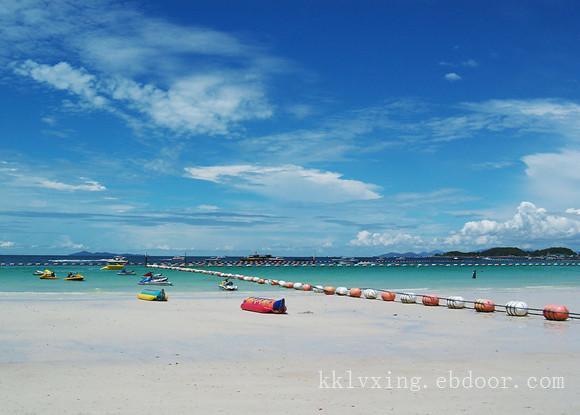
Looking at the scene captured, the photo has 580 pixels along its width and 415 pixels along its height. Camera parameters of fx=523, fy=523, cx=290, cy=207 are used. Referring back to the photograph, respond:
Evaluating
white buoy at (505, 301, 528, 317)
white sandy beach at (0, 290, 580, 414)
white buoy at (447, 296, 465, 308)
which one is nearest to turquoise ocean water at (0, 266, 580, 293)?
white buoy at (447, 296, 465, 308)

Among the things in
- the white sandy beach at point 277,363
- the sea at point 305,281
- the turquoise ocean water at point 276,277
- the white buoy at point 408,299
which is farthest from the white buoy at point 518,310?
the turquoise ocean water at point 276,277

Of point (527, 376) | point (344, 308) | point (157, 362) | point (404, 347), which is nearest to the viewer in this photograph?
point (527, 376)

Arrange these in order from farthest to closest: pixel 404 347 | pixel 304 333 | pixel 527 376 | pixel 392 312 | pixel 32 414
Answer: pixel 392 312 → pixel 304 333 → pixel 404 347 → pixel 527 376 → pixel 32 414

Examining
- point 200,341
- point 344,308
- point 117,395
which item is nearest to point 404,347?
point 200,341

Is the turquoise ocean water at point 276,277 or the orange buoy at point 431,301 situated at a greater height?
the orange buoy at point 431,301

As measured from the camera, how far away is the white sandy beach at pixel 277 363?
1035cm

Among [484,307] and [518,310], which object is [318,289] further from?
[518,310]

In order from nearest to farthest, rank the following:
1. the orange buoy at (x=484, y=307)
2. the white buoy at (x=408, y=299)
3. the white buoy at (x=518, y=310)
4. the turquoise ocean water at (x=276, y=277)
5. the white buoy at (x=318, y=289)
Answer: the white buoy at (x=518, y=310) < the orange buoy at (x=484, y=307) < the white buoy at (x=408, y=299) < the white buoy at (x=318, y=289) < the turquoise ocean water at (x=276, y=277)

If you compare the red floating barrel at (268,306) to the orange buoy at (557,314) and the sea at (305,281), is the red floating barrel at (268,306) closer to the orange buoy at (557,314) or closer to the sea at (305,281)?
the orange buoy at (557,314)

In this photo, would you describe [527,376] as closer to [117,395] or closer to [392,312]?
[117,395]

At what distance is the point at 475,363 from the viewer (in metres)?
14.5

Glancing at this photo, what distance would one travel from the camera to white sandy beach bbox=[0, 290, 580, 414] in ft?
34.0

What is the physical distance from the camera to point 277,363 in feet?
47.1

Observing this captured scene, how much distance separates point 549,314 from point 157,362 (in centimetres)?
1912
